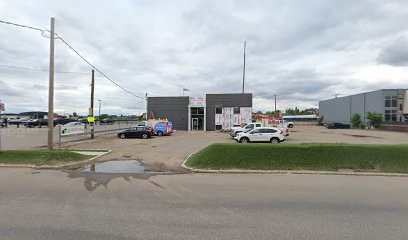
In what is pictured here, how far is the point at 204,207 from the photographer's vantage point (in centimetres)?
502

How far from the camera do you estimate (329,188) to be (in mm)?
6398

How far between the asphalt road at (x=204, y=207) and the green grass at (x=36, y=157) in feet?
7.65

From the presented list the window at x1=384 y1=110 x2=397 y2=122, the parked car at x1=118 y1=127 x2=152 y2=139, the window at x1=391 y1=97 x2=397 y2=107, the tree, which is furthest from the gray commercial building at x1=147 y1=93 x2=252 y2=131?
the window at x1=391 y1=97 x2=397 y2=107

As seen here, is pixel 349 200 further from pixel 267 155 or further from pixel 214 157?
pixel 214 157

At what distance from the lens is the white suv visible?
18797mm

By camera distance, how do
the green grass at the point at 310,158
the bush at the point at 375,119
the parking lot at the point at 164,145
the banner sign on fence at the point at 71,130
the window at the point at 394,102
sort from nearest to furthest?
the green grass at the point at 310,158, the parking lot at the point at 164,145, the banner sign on fence at the point at 71,130, the bush at the point at 375,119, the window at the point at 394,102

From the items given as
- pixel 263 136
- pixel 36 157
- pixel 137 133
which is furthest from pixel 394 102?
pixel 36 157

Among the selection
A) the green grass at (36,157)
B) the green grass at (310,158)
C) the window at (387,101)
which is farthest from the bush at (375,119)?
the green grass at (36,157)

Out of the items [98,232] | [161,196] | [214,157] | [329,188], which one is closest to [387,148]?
[329,188]

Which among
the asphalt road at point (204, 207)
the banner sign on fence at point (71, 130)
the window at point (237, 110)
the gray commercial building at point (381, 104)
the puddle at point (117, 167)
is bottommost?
the puddle at point (117, 167)

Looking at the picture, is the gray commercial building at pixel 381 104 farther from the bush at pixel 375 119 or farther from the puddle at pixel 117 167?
the puddle at pixel 117 167

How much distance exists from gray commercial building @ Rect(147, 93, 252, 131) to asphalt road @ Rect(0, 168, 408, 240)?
29111mm

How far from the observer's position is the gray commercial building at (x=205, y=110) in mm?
36594

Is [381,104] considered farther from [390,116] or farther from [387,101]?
[390,116]
